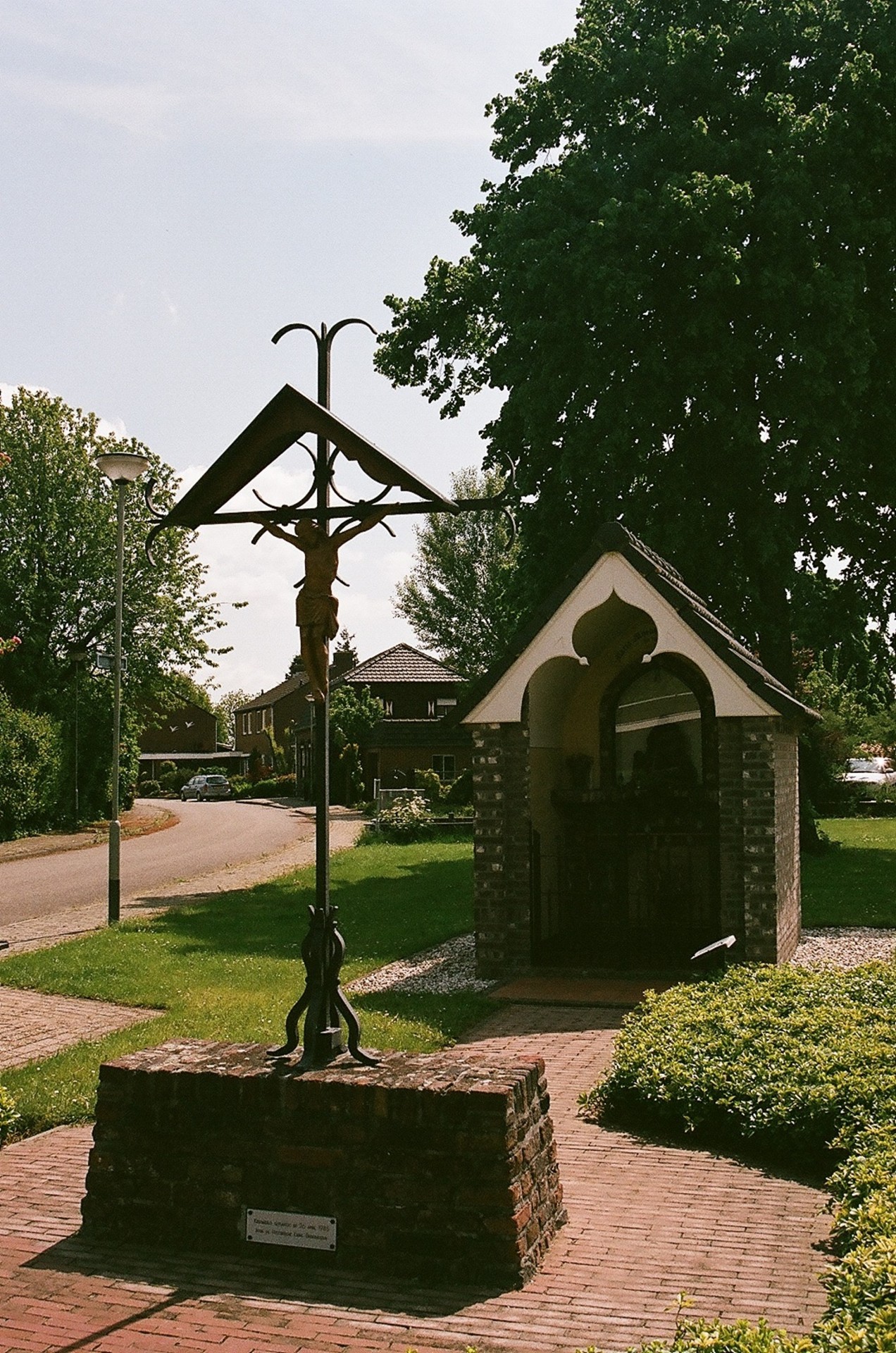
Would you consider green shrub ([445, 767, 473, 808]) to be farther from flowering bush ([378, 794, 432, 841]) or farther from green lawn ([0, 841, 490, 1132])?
green lawn ([0, 841, 490, 1132])

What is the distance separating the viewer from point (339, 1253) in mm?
5277

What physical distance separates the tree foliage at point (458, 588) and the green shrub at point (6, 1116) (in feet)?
161

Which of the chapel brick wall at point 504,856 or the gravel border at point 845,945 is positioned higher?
the chapel brick wall at point 504,856

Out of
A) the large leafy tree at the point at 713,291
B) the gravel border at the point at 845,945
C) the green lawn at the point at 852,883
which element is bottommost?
the gravel border at the point at 845,945

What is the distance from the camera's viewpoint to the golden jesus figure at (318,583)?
600 centimetres

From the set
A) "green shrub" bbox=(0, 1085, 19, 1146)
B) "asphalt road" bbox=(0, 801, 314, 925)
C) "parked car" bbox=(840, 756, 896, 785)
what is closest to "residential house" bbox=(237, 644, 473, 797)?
"asphalt road" bbox=(0, 801, 314, 925)

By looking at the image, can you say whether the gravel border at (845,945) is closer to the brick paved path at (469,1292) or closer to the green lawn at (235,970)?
the green lawn at (235,970)

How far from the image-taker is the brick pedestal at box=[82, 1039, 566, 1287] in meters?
5.12

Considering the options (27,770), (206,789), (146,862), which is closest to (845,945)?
(146,862)

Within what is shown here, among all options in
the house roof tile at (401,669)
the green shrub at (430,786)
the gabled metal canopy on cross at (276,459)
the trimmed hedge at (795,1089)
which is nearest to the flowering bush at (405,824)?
the green shrub at (430,786)

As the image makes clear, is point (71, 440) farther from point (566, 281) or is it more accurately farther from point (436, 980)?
point (436, 980)

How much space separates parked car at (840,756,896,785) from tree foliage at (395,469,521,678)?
16818mm

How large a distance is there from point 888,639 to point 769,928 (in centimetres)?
1452

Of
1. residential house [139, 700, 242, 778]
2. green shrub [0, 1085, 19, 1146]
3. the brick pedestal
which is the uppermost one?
residential house [139, 700, 242, 778]
